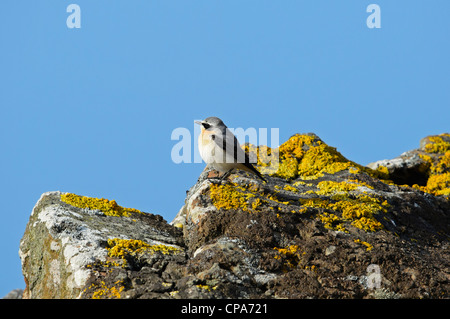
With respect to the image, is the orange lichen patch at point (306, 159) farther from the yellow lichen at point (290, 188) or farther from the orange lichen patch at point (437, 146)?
the orange lichen patch at point (437, 146)

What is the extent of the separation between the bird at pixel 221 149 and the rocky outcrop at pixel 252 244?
0.70 meters

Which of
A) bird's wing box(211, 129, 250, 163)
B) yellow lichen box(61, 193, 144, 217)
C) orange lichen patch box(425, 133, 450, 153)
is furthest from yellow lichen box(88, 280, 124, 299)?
orange lichen patch box(425, 133, 450, 153)

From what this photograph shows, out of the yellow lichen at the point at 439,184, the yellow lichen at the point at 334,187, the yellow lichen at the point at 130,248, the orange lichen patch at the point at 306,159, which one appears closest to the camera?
the yellow lichen at the point at 130,248

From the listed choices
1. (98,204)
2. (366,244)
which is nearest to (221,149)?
(98,204)

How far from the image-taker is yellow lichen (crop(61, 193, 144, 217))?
6553mm

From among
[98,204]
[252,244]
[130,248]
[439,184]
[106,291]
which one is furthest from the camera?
[439,184]

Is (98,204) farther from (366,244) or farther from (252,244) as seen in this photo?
(366,244)

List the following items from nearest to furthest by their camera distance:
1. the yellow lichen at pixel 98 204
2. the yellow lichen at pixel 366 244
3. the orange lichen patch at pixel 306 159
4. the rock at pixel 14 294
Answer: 1. the yellow lichen at pixel 366 244
2. the yellow lichen at pixel 98 204
3. the orange lichen patch at pixel 306 159
4. the rock at pixel 14 294

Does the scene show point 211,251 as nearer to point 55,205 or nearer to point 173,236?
point 173,236

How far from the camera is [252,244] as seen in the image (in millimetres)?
5242

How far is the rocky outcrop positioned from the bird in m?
0.70

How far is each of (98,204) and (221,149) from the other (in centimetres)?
280

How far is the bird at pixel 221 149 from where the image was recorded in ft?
27.6

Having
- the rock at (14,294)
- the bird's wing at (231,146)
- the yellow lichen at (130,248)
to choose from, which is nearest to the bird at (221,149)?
the bird's wing at (231,146)
